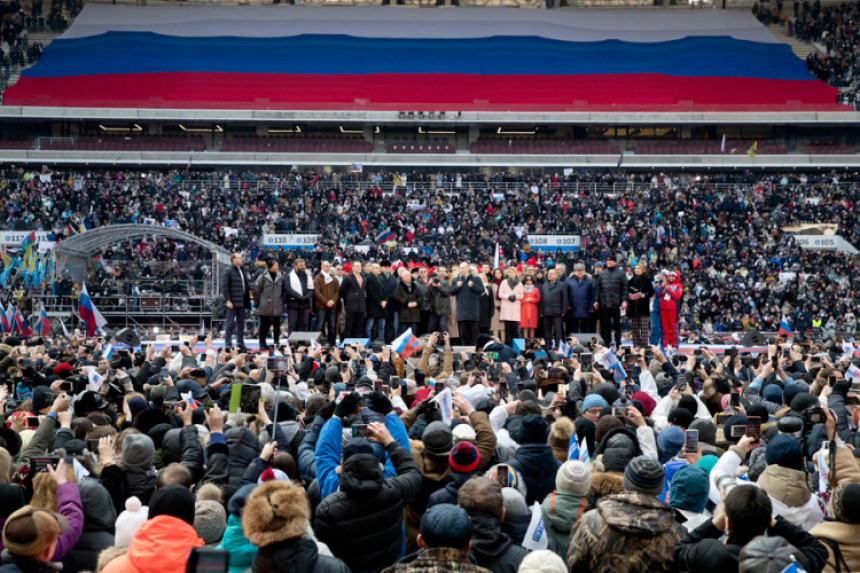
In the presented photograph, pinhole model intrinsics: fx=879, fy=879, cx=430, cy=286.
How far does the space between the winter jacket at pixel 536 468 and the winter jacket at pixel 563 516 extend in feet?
1.75

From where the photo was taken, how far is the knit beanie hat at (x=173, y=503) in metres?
4.09

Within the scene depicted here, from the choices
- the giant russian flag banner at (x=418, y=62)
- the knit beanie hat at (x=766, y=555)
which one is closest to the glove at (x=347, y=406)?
the knit beanie hat at (x=766, y=555)

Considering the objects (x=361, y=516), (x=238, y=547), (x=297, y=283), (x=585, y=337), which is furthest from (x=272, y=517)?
(x=585, y=337)

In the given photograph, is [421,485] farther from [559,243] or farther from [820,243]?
[820,243]

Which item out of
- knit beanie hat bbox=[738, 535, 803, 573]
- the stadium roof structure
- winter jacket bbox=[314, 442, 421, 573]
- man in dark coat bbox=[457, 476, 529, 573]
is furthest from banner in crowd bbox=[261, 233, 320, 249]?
knit beanie hat bbox=[738, 535, 803, 573]

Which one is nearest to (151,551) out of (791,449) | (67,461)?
(67,461)

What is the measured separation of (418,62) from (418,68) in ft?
2.25

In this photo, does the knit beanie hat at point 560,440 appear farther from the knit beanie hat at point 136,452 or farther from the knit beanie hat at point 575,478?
the knit beanie hat at point 136,452

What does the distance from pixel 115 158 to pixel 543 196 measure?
20.9m

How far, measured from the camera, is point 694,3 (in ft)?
182

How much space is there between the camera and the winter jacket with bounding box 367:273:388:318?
1538cm

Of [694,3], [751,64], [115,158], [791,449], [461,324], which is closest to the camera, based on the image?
[791,449]

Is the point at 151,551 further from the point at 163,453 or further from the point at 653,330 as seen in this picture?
the point at 653,330

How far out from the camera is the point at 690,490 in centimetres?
480
